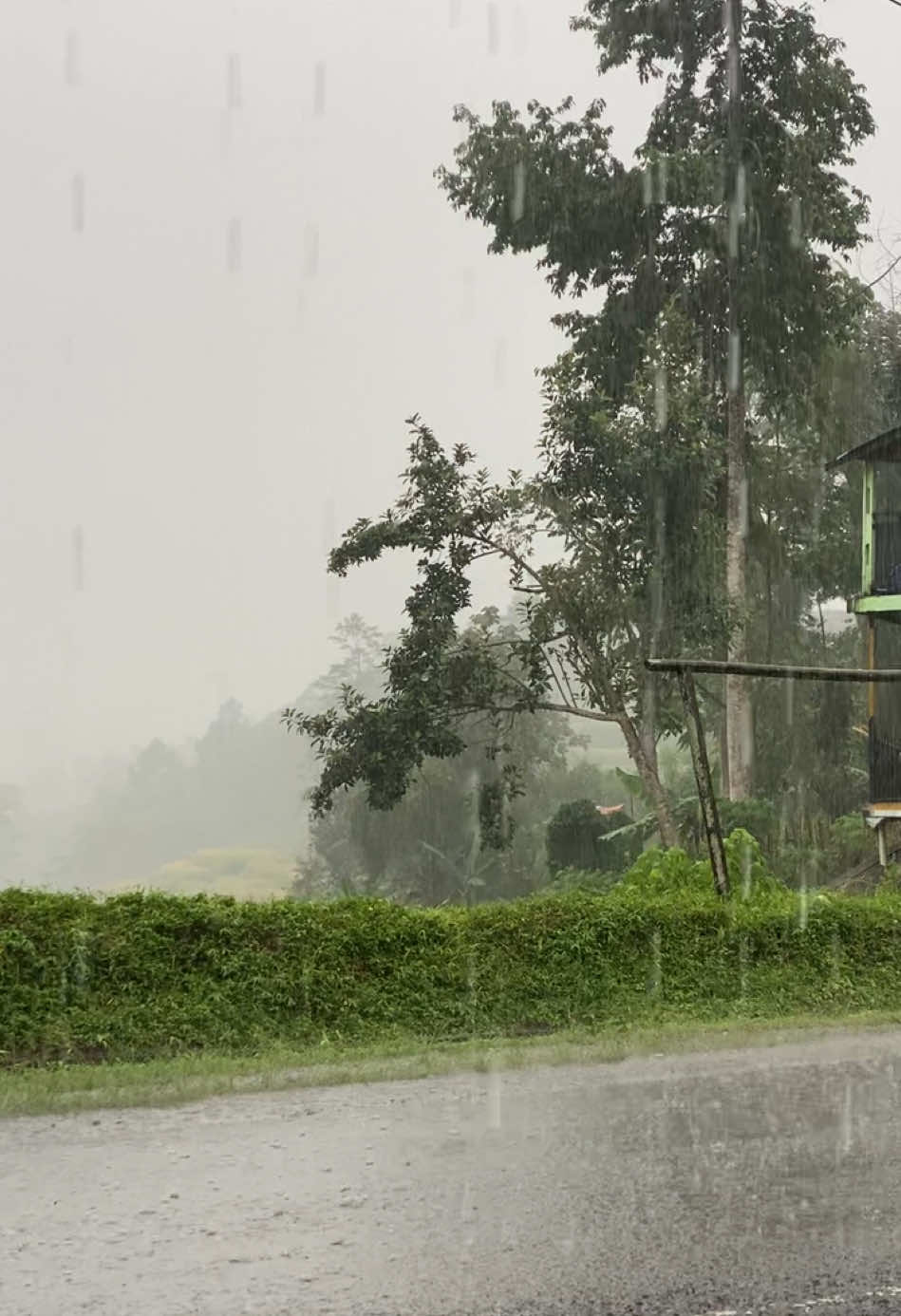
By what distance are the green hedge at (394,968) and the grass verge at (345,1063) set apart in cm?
26

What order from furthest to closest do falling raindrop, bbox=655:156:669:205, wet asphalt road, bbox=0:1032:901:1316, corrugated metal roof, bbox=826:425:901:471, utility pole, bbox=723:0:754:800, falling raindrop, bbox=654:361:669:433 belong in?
utility pole, bbox=723:0:754:800
falling raindrop, bbox=655:156:669:205
falling raindrop, bbox=654:361:669:433
corrugated metal roof, bbox=826:425:901:471
wet asphalt road, bbox=0:1032:901:1316

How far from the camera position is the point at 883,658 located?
34156 millimetres

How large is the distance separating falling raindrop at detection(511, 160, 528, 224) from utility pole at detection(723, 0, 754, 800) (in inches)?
153

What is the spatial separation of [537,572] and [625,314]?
264 inches

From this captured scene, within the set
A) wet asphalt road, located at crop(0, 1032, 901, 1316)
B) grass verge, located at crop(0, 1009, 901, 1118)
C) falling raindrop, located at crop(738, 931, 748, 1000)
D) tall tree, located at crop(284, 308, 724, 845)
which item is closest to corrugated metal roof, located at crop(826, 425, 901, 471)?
tall tree, located at crop(284, 308, 724, 845)

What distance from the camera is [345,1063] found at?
23.6ft

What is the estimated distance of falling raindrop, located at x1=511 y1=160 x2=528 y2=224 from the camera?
27.9 meters

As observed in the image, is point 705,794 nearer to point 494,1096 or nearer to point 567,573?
point 494,1096

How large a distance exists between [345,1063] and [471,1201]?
229cm

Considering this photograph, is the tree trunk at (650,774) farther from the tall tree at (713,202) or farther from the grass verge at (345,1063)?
the grass verge at (345,1063)

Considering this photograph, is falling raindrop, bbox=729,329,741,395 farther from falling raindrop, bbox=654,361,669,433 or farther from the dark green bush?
the dark green bush

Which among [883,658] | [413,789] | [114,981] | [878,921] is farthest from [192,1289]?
[413,789]

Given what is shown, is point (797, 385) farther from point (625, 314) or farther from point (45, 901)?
point (45, 901)

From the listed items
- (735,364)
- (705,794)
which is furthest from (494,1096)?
(735,364)
